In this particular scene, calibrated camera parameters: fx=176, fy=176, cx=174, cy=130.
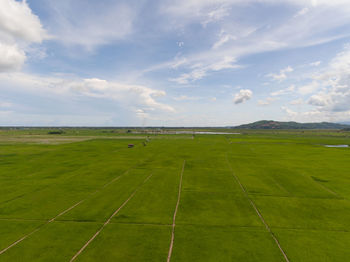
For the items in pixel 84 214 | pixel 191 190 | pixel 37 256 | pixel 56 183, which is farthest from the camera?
pixel 56 183

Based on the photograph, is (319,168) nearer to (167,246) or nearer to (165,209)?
(165,209)

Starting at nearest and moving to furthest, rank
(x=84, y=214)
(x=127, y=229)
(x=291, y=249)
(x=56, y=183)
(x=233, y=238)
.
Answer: (x=291, y=249) < (x=233, y=238) < (x=127, y=229) < (x=84, y=214) < (x=56, y=183)

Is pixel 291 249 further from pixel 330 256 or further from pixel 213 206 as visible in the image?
pixel 213 206

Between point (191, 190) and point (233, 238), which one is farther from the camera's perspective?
point (191, 190)

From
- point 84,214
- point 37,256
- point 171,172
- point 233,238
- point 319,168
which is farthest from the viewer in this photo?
point 319,168

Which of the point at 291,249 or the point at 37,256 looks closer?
the point at 37,256

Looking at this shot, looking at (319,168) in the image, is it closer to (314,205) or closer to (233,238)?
(314,205)

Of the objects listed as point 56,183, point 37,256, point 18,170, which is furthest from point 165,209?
point 18,170

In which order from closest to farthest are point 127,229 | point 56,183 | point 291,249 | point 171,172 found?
point 291,249
point 127,229
point 56,183
point 171,172

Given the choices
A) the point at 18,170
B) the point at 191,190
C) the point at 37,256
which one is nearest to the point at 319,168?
the point at 191,190
